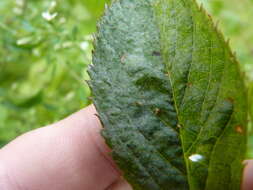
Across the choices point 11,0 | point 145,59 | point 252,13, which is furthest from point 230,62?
point 252,13

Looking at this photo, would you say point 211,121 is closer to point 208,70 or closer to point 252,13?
point 208,70

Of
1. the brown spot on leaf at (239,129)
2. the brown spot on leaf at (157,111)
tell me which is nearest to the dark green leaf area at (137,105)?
the brown spot on leaf at (157,111)

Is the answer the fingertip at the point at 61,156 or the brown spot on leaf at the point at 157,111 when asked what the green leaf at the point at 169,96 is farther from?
the fingertip at the point at 61,156

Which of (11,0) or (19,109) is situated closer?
(19,109)

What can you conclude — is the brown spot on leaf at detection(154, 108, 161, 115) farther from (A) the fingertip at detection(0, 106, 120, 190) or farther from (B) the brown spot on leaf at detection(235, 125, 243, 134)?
(A) the fingertip at detection(0, 106, 120, 190)

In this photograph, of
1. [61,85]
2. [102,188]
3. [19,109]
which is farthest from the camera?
[61,85]
